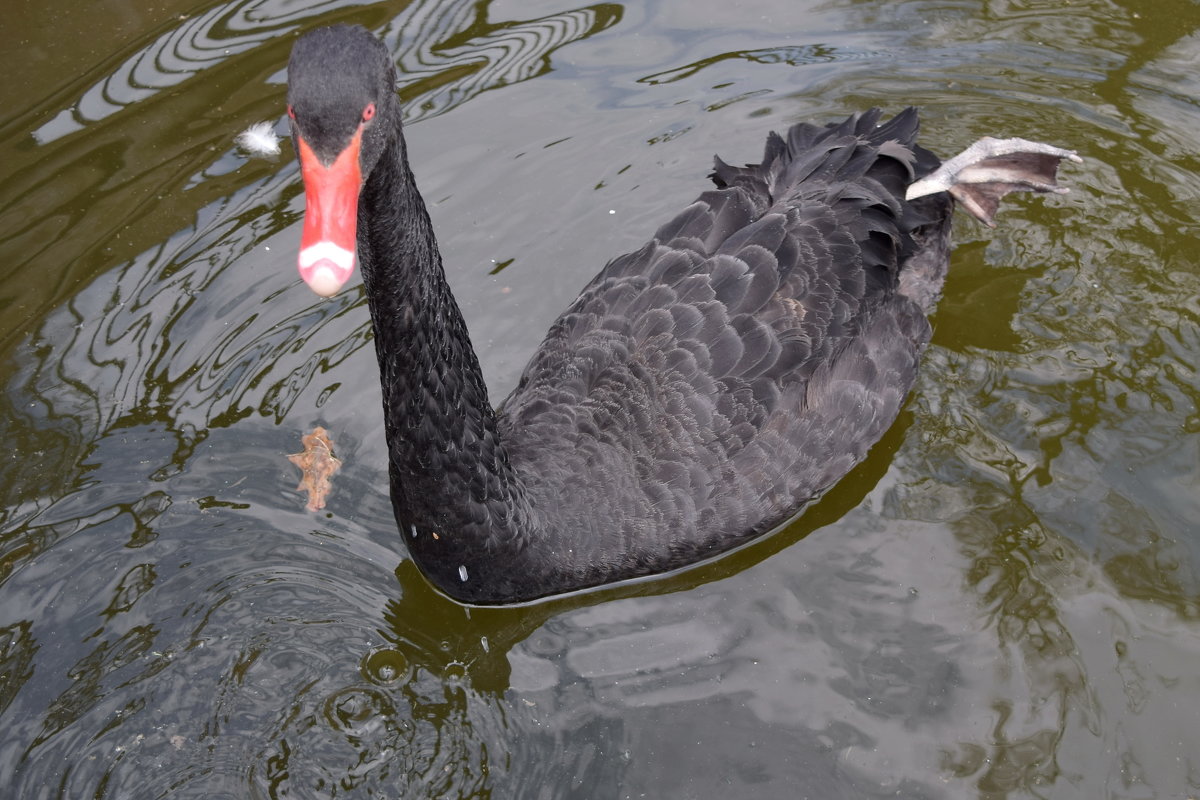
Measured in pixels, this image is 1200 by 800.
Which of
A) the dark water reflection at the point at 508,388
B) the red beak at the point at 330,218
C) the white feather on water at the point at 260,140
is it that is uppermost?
the red beak at the point at 330,218

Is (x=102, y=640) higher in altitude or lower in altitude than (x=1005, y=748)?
higher

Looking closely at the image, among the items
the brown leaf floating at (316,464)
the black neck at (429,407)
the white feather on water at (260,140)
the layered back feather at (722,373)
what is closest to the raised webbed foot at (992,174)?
the layered back feather at (722,373)

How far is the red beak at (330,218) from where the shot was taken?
2.99 m

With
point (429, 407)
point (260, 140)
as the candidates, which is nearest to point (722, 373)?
point (429, 407)

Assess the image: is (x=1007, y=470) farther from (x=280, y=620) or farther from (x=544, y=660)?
(x=280, y=620)

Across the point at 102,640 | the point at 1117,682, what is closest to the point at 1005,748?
the point at 1117,682

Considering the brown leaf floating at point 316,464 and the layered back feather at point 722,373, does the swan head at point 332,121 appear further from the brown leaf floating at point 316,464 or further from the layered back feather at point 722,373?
the brown leaf floating at point 316,464

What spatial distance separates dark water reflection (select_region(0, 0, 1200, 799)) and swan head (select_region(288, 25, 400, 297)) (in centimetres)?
204

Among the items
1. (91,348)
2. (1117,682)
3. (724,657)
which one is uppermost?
(91,348)

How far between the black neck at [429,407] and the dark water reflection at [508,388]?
0.50 meters

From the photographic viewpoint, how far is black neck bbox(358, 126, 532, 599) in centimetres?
376

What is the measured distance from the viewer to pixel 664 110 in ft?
23.9

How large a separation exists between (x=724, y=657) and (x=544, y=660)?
0.69m

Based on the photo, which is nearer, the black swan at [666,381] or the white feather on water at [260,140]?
the black swan at [666,381]
